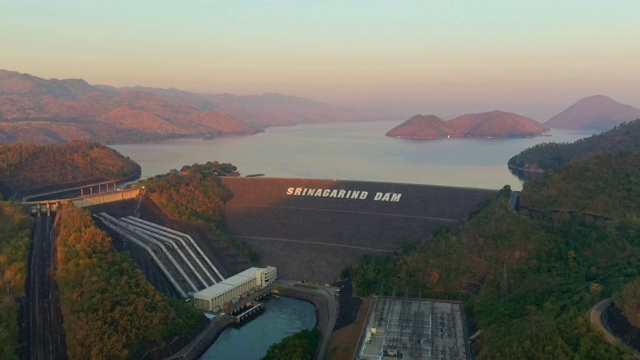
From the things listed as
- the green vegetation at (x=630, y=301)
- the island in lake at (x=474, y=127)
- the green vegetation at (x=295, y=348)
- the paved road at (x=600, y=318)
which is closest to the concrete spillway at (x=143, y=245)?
the green vegetation at (x=295, y=348)

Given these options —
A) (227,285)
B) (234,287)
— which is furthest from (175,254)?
(234,287)

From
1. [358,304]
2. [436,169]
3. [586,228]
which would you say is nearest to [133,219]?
[358,304]

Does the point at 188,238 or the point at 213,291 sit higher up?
the point at 188,238

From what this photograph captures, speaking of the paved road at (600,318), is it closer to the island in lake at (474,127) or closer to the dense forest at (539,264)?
the dense forest at (539,264)

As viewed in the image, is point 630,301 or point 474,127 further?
point 474,127

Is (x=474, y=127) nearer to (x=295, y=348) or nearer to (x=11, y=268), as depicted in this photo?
(x=295, y=348)

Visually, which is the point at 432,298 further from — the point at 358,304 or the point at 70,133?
the point at 70,133

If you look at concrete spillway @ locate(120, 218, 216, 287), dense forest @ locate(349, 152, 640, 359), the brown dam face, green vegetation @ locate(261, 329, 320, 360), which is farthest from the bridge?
green vegetation @ locate(261, 329, 320, 360)
